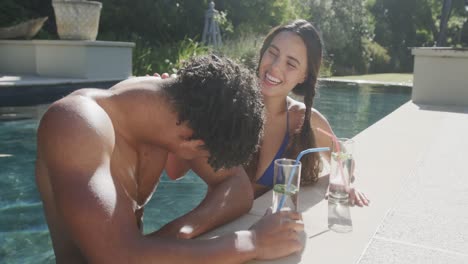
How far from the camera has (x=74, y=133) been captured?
119cm

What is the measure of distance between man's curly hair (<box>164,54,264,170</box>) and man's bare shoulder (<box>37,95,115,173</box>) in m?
0.23

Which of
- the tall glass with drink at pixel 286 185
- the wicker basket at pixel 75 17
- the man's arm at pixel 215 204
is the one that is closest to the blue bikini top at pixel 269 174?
the man's arm at pixel 215 204

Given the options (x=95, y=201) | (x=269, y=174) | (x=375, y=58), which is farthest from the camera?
(x=375, y=58)

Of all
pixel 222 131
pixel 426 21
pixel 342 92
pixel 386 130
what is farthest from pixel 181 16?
pixel 426 21

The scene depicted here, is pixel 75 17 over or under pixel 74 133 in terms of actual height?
over

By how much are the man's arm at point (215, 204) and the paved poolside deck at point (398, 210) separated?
0.16 ft

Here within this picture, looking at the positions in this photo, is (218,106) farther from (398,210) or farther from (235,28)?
(235,28)

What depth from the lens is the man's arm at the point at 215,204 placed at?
1.57 meters

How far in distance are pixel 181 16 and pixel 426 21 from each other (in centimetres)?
2322

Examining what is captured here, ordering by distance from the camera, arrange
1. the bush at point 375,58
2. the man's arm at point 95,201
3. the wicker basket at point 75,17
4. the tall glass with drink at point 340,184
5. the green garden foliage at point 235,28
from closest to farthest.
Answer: the man's arm at point 95,201 < the tall glass with drink at point 340,184 < the wicker basket at point 75,17 < the green garden foliage at point 235,28 < the bush at point 375,58

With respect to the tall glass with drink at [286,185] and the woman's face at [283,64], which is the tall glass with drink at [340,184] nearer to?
the tall glass with drink at [286,185]

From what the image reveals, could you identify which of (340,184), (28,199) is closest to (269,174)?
(340,184)

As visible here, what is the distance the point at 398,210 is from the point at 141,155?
1192 mm

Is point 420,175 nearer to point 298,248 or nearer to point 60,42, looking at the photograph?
point 298,248
